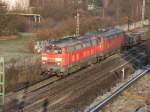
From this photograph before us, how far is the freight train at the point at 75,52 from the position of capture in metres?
27.1

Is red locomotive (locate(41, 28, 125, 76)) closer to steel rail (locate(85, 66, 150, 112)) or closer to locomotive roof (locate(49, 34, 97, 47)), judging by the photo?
locomotive roof (locate(49, 34, 97, 47))

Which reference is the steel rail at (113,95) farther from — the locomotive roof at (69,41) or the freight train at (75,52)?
the locomotive roof at (69,41)

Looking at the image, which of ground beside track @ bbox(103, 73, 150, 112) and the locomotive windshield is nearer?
ground beside track @ bbox(103, 73, 150, 112)

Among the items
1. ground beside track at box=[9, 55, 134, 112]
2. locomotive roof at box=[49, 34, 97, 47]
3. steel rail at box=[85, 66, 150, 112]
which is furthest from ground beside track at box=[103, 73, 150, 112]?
locomotive roof at box=[49, 34, 97, 47]

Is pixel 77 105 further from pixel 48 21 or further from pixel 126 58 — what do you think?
pixel 48 21

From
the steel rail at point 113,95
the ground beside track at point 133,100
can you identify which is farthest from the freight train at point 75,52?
the ground beside track at point 133,100

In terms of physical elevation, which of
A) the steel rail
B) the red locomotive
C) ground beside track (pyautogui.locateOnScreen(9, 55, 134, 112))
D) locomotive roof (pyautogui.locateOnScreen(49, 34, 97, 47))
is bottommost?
ground beside track (pyautogui.locateOnScreen(9, 55, 134, 112))

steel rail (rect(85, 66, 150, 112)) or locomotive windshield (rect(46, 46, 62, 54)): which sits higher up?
locomotive windshield (rect(46, 46, 62, 54))

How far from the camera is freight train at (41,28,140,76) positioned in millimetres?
27109

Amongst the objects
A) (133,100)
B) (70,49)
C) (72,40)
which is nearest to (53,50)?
(70,49)

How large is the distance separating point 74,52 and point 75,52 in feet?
0.52

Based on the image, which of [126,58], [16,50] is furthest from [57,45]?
[16,50]

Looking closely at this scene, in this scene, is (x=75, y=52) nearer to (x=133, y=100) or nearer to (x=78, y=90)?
(x=78, y=90)

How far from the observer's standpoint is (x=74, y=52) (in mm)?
Answer: 28469
